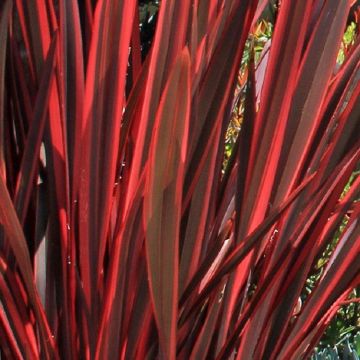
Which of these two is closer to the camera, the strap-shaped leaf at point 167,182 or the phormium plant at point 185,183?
the strap-shaped leaf at point 167,182

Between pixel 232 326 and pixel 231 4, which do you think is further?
pixel 232 326

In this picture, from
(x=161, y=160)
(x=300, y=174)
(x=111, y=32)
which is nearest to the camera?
(x=161, y=160)

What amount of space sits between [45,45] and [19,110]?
14 centimetres

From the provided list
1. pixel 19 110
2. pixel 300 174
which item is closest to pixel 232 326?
pixel 300 174

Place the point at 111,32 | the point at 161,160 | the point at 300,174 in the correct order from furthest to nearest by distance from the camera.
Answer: the point at 300,174, the point at 111,32, the point at 161,160

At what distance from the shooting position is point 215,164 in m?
1.23

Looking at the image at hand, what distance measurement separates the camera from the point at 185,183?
1.16 m

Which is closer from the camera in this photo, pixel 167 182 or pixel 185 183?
pixel 167 182

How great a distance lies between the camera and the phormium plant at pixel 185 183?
3.71ft

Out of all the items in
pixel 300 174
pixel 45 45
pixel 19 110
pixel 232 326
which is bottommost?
pixel 232 326

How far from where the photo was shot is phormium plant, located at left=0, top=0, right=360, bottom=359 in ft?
3.71

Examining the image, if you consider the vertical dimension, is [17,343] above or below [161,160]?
below

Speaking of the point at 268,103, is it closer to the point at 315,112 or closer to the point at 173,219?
the point at 315,112

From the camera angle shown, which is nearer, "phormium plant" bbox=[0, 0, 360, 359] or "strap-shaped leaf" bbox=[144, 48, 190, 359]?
"strap-shaped leaf" bbox=[144, 48, 190, 359]
